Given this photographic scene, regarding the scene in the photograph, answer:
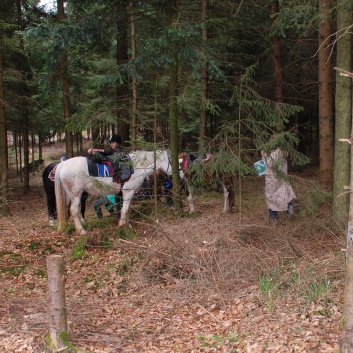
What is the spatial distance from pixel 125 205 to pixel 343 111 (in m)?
5.05

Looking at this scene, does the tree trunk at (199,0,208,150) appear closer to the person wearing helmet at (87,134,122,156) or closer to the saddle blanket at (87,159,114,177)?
the person wearing helmet at (87,134,122,156)

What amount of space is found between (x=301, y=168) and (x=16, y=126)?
15.3 metres

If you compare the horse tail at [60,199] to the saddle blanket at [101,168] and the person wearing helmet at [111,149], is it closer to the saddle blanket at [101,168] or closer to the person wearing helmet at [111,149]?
the saddle blanket at [101,168]

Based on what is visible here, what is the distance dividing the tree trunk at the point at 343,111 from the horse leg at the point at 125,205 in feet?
14.6

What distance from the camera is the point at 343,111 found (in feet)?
25.3

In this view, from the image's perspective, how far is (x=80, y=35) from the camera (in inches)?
344

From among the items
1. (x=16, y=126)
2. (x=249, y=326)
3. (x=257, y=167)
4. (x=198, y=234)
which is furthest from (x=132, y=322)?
(x=16, y=126)

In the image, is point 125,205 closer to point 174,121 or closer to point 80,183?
point 80,183

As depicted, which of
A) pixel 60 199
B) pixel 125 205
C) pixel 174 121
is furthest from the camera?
pixel 60 199

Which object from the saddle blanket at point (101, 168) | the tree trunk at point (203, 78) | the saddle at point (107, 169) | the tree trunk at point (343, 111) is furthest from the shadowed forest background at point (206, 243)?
the saddle blanket at point (101, 168)

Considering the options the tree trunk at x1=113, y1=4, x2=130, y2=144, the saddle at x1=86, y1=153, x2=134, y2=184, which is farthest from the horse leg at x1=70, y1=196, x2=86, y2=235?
the tree trunk at x1=113, y1=4, x2=130, y2=144

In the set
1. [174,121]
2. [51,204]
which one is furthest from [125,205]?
[51,204]

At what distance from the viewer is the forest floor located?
5.00m

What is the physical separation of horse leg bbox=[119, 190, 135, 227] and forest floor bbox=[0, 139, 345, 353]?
327mm
